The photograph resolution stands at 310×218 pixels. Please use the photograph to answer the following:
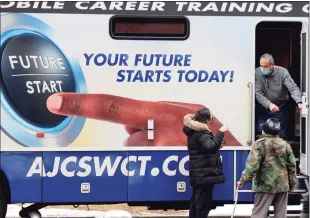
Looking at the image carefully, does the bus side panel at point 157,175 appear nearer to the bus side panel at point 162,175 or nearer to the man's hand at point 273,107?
the bus side panel at point 162,175

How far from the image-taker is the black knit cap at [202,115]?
737 centimetres

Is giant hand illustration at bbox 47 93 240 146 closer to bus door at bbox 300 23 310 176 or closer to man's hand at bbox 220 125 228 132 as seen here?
man's hand at bbox 220 125 228 132

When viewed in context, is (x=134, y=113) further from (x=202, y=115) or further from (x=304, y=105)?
(x=304, y=105)

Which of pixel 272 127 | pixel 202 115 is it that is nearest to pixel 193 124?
pixel 202 115

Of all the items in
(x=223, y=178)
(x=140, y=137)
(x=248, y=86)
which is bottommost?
(x=223, y=178)

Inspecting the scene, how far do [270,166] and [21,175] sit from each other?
9.38 feet

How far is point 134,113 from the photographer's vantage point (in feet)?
25.2

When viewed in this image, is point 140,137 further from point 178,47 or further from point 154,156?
point 178,47

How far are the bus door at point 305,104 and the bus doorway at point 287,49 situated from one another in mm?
381

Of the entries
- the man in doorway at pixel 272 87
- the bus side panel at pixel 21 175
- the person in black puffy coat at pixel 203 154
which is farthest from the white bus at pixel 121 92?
the person in black puffy coat at pixel 203 154

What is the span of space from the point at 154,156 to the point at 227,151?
882 mm

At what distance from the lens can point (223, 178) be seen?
24.7ft

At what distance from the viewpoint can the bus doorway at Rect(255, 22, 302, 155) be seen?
27.7ft

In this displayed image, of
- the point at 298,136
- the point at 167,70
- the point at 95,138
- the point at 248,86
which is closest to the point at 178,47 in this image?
the point at 167,70
